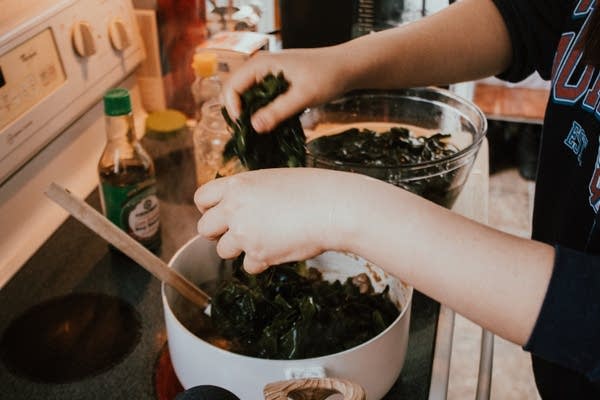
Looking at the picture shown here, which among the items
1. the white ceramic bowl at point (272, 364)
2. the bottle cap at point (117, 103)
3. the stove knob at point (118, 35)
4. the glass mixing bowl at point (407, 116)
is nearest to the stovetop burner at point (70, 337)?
the white ceramic bowl at point (272, 364)

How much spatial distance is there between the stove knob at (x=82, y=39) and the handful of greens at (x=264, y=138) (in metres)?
0.43

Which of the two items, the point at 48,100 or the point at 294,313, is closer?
the point at 294,313

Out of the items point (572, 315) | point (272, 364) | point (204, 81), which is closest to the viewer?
point (572, 315)

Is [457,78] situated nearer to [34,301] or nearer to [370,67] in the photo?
[370,67]

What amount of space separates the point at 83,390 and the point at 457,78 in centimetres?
68

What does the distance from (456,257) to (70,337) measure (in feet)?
1.86

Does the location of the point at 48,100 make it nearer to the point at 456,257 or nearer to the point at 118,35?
the point at 118,35

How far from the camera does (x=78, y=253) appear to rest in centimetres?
105

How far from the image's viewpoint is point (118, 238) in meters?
0.80

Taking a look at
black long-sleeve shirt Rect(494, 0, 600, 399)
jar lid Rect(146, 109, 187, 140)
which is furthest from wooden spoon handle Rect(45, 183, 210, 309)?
jar lid Rect(146, 109, 187, 140)

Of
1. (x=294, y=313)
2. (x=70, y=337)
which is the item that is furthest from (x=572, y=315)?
(x=70, y=337)

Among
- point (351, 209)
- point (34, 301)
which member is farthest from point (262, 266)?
point (34, 301)

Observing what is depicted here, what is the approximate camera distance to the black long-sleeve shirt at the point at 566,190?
21.8 inches

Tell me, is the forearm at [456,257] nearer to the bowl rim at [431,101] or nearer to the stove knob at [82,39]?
the bowl rim at [431,101]
